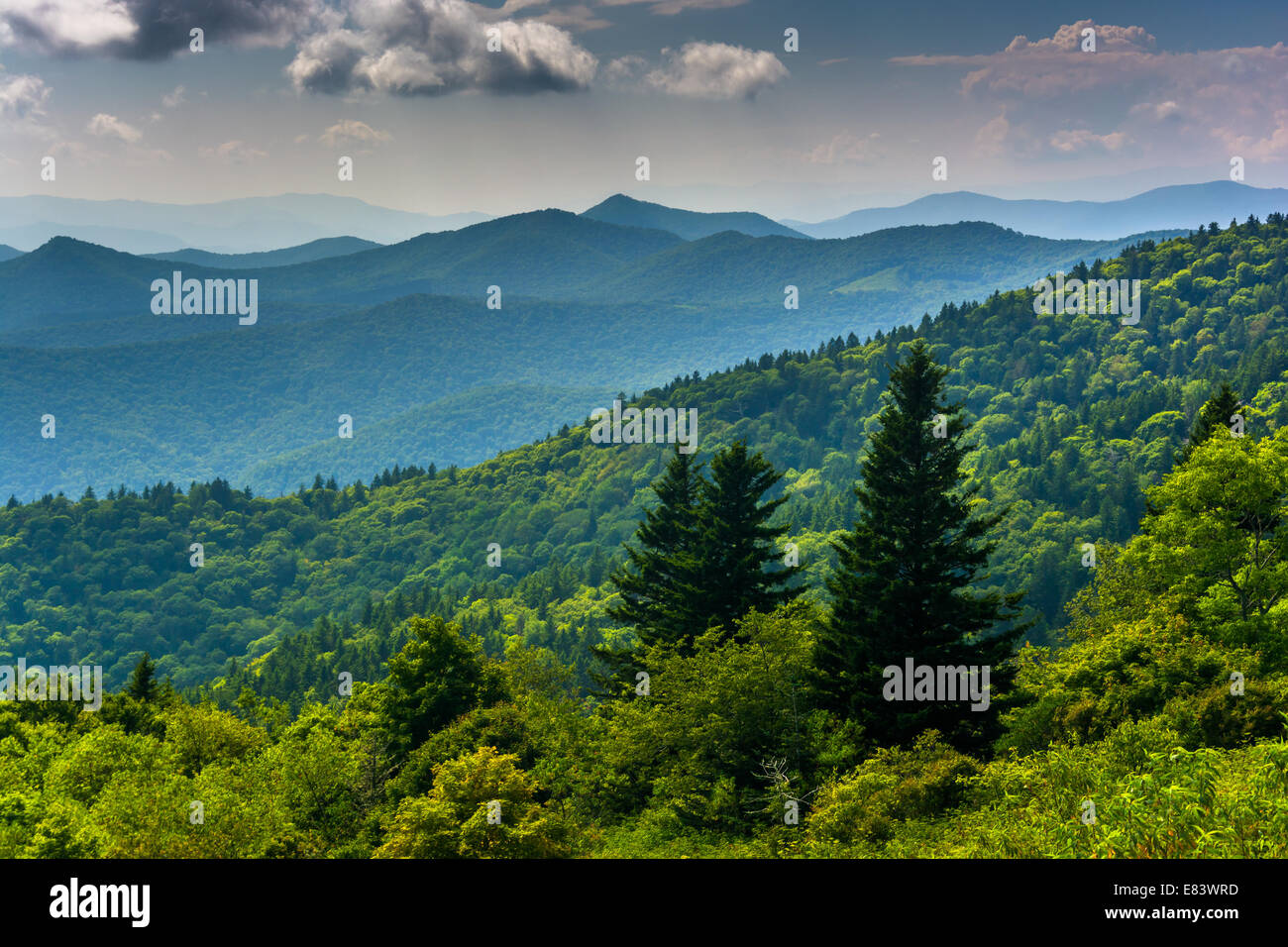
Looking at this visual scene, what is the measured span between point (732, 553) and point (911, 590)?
12.1 m

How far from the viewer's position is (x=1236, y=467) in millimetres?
35156

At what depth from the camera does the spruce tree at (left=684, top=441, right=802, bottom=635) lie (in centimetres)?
4334

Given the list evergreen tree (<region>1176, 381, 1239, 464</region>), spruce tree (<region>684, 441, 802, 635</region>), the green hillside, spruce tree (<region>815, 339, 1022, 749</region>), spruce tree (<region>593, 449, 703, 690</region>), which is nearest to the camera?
the green hillside

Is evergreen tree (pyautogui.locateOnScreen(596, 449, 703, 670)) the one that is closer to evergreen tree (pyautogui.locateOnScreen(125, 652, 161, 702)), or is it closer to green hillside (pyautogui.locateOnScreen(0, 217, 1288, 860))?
green hillside (pyautogui.locateOnScreen(0, 217, 1288, 860))

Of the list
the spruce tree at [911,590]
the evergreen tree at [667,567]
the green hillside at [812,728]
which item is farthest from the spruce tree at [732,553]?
the spruce tree at [911,590]

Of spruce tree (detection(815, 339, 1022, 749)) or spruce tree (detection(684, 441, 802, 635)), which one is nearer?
spruce tree (detection(815, 339, 1022, 749))

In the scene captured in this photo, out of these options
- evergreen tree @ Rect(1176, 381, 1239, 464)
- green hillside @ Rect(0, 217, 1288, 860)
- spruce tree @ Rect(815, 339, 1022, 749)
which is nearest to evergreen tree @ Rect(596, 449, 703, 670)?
green hillside @ Rect(0, 217, 1288, 860)

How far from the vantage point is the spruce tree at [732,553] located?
43.3 m

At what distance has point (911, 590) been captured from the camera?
108 feet

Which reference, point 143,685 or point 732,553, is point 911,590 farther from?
point 143,685

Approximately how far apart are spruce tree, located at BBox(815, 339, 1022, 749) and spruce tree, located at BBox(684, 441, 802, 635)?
8.32 metres

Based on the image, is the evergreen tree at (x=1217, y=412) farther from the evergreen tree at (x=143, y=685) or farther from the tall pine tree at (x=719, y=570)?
the evergreen tree at (x=143, y=685)
